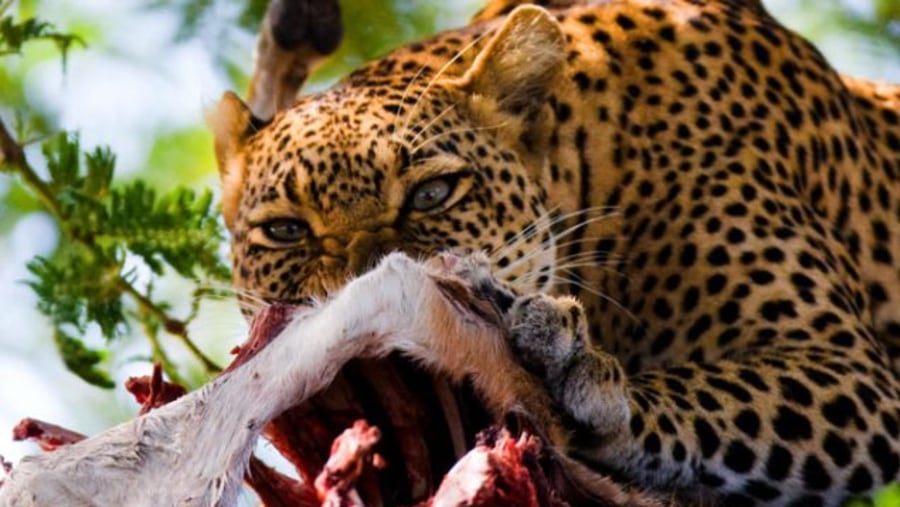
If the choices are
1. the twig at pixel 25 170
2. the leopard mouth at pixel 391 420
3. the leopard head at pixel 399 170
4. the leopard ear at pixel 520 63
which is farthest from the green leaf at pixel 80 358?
the leopard mouth at pixel 391 420

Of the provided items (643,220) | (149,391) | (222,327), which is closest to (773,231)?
(643,220)

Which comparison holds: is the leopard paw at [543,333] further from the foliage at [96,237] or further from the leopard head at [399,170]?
the foliage at [96,237]

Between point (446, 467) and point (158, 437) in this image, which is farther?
point (446, 467)

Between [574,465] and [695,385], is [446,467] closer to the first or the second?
[574,465]

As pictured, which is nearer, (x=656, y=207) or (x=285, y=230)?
(x=285, y=230)

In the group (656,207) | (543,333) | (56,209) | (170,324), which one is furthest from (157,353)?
(543,333)

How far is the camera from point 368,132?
7008 millimetres

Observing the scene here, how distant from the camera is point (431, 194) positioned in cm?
689

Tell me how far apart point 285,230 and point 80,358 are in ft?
3.14

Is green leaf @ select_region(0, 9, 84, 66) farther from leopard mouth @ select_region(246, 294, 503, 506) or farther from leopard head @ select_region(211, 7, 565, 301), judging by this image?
leopard mouth @ select_region(246, 294, 503, 506)

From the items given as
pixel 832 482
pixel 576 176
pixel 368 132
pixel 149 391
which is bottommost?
pixel 832 482

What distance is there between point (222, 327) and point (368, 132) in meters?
0.89

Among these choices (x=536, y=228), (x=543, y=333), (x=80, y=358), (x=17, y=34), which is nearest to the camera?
(x=543, y=333)

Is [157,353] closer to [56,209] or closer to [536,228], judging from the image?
[56,209]
